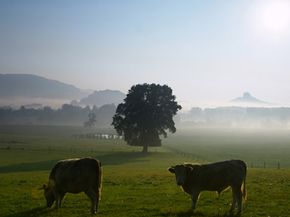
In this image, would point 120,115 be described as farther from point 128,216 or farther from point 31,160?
point 128,216

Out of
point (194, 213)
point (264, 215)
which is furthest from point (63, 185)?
point (264, 215)

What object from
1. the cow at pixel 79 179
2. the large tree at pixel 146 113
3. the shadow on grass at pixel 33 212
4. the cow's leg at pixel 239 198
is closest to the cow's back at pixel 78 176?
the cow at pixel 79 179

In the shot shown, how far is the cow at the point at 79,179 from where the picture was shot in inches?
700

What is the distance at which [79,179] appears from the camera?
17.9 meters

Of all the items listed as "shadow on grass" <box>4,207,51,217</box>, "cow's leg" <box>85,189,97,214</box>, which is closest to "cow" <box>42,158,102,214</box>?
"cow's leg" <box>85,189,97,214</box>

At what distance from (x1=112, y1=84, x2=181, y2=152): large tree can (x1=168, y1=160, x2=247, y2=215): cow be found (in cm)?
5739

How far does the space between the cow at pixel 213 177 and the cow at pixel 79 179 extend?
3604 millimetres

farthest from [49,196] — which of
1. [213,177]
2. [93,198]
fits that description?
[213,177]

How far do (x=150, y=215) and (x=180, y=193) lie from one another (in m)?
7.03

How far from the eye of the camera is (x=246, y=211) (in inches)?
699

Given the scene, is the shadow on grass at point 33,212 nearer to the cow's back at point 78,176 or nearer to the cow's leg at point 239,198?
the cow's back at point 78,176

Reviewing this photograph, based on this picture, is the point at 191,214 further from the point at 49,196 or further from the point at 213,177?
the point at 49,196

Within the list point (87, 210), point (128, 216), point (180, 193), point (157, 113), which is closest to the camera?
point (128, 216)

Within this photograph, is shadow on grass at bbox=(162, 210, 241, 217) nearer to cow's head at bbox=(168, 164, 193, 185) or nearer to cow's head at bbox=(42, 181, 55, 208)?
cow's head at bbox=(168, 164, 193, 185)
